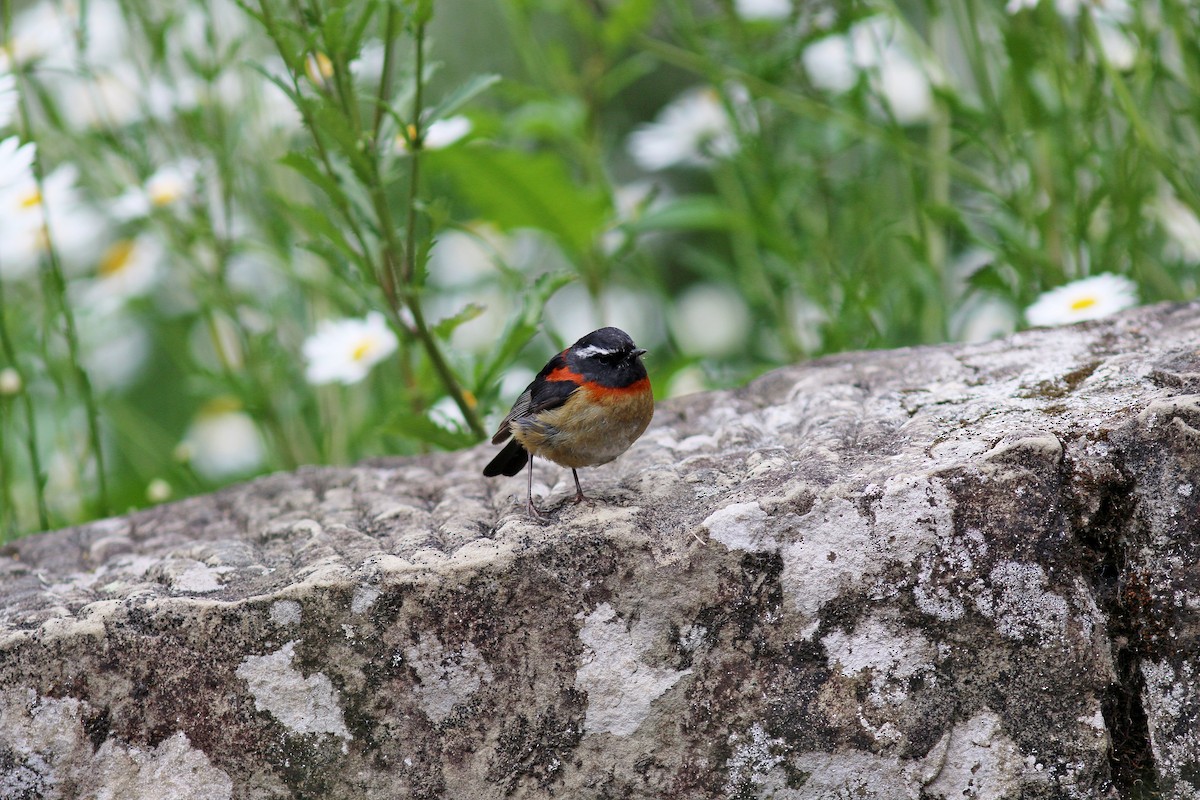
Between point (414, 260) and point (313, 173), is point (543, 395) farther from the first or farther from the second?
point (313, 173)

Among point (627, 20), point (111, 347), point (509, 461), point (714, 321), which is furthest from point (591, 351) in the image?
point (111, 347)

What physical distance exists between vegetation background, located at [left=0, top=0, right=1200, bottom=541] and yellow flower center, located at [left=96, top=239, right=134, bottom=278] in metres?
0.02

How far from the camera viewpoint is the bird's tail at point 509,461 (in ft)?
10.2

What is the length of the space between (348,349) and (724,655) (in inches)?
101

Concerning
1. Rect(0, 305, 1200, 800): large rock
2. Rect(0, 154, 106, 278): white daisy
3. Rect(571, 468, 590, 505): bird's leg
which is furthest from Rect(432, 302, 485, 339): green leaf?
Rect(0, 154, 106, 278): white daisy

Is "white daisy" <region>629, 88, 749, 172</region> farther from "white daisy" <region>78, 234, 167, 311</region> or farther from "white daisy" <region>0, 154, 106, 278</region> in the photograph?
"white daisy" <region>0, 154, 106, 278</region>

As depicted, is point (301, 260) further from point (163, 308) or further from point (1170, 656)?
point (1170, 656)

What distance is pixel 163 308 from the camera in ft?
22.1

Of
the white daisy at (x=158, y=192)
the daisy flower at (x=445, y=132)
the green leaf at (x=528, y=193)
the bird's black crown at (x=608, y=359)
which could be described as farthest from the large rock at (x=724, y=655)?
the white daisy at (x=158, y=192)

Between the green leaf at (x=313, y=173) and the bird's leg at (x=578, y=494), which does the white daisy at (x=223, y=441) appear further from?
the bird's leg at (x=578, y=494)

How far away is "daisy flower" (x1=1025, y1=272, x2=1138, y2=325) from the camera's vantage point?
372 cm

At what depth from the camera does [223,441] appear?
19.2ft

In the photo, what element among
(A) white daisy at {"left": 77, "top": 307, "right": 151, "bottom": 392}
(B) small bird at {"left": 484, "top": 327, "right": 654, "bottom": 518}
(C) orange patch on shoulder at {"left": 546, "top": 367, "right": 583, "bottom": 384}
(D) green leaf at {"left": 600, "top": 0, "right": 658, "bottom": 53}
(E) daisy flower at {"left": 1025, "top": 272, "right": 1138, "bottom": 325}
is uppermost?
(D) green leaf at {"left": 600, "top": 0, "right": 658, "bottom": 53}

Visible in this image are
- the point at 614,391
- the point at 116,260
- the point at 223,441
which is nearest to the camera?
the point at 614,391
